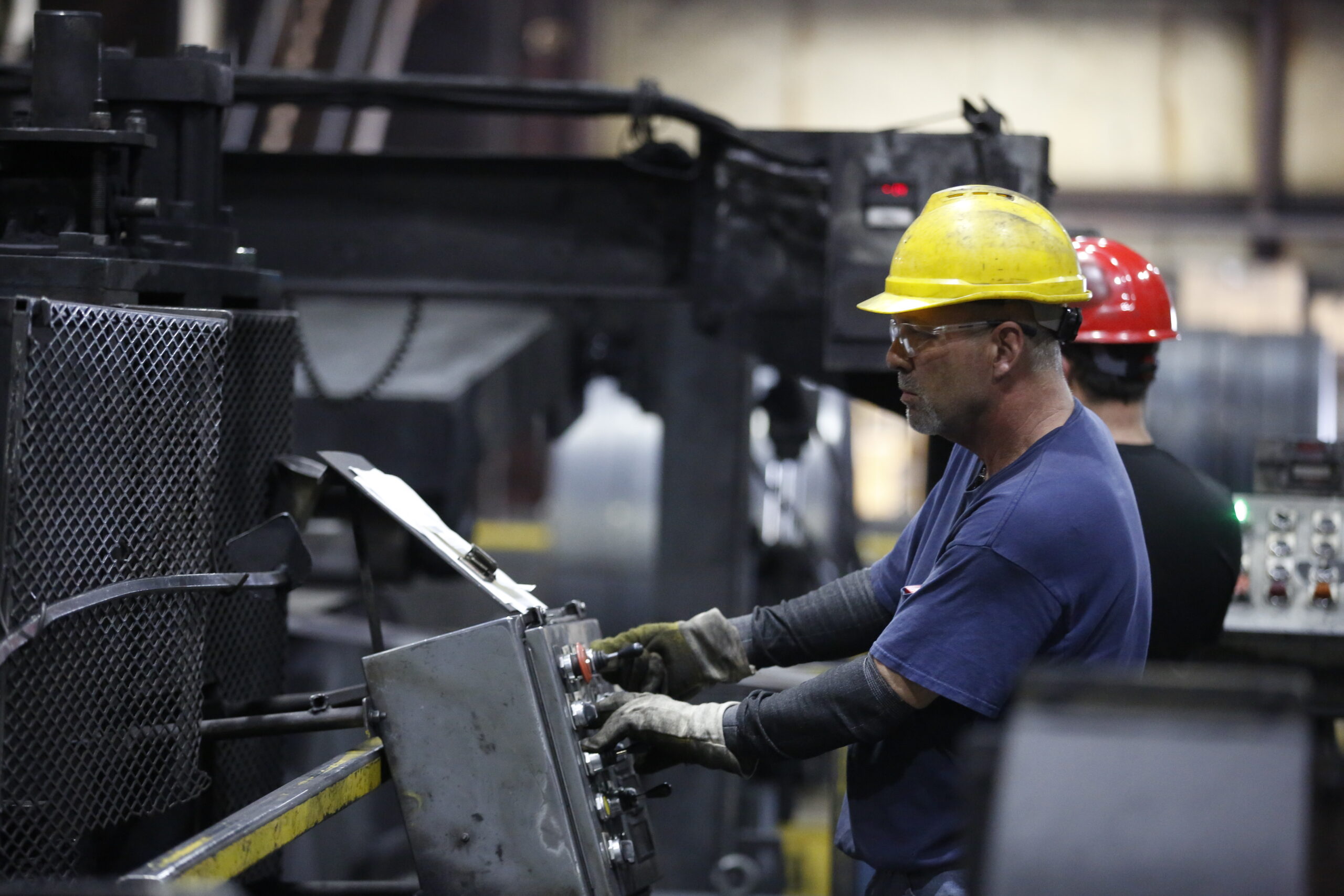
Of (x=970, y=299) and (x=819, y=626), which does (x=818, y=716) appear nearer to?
(x=819, y=626)

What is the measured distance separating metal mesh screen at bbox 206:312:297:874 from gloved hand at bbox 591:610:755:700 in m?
0.74

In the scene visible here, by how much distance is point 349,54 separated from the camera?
7.81 m

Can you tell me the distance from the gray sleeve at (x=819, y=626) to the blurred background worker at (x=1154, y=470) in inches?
24.0

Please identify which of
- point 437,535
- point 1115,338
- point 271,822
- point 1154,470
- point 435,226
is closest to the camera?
point 271,822

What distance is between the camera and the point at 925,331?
7.77ft

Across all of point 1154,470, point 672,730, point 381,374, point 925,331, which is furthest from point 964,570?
point 381,374

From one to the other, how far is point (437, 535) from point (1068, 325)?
3.70 feet

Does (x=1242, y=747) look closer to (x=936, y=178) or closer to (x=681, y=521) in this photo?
(x=936, y=178)

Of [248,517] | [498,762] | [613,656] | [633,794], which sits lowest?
[633,794]

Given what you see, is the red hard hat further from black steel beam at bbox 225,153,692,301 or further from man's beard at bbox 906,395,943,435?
black steel beam at bbox 225,153,692,301

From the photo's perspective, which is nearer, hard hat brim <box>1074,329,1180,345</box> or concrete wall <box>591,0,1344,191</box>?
hard hat brim <box>1074,329,1180,345</box>

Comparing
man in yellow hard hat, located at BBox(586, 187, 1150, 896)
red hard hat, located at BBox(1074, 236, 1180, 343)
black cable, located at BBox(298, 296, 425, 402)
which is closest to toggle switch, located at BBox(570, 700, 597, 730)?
man in yellow hard hat, located at BBox(586, 187, 1150, 896)

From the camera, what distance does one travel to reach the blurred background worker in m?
2.98

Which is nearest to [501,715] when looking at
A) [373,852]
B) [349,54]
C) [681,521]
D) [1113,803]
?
[1113,803]
